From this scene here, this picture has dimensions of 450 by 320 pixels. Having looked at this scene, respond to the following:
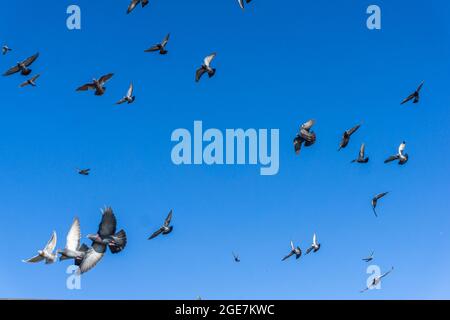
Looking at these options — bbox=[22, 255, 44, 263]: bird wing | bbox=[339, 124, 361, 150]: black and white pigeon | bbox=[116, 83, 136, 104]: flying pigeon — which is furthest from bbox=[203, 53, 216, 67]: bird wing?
bbox=[22, 255, 44, 263]: bird wing

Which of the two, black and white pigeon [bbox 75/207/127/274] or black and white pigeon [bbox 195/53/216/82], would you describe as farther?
black and white pigeon [bbox 195/53/216/82]

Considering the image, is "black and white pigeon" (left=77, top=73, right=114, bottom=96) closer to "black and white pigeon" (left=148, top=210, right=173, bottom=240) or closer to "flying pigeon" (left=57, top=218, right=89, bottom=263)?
"black and white pigeon" (left=148, top=210, right=173, bottom=240)

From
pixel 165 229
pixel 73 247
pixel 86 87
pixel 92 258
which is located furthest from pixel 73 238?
pixel 86 87

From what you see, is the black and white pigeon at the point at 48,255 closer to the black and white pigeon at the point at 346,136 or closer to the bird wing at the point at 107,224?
the bird wing at the point at 107,224

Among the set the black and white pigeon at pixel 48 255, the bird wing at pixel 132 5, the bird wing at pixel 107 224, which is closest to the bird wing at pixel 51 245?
the black and white pigeon at pixel 48 255

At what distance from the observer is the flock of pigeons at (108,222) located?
1869cm

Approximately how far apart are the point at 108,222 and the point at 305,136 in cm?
1027

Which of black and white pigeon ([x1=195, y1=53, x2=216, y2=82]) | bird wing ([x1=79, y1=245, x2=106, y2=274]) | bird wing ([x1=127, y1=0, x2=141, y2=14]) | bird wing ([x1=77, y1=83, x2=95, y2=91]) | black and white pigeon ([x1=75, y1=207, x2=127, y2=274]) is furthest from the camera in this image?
black and white pigeon ([x1=195, y1=53, x2=216, y2=82])

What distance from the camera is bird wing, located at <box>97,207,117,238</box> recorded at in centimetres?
1822

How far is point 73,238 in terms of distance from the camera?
18828mm

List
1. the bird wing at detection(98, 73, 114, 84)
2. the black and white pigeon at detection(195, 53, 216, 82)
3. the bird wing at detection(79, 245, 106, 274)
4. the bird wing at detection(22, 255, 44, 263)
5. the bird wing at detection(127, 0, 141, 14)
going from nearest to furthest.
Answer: the bird wing at detection(79, 245, 106, 274), the bird wing at detection(22, 255, 44, 263), the bird wing at detection(127, 0, 141, 14), the bird wing at detection(98, 73, 114, 84), the black and white pigeon at detection(195, 53, 216, 82)

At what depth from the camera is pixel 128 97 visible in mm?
27016
